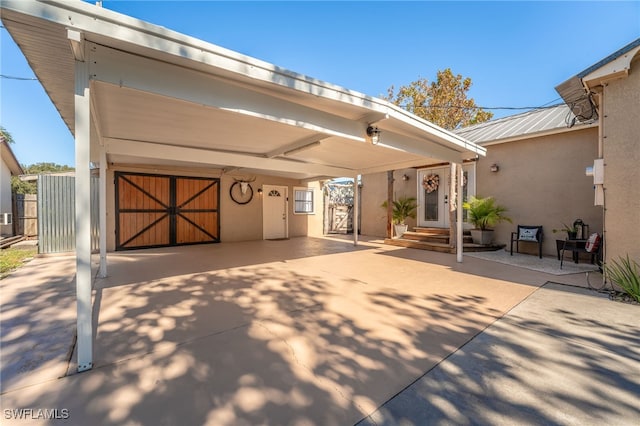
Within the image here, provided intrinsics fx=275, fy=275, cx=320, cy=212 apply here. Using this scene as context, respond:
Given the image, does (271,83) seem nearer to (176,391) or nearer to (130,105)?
(130,105)

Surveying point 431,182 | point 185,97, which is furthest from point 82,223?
point 431,182

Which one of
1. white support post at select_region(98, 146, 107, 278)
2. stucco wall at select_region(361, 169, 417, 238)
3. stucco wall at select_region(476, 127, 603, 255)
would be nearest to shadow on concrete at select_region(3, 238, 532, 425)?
white support post at select_region(98, 146, 107, 278)

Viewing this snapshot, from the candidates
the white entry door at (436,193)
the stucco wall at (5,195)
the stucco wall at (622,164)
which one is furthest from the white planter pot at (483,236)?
the stucco wall at (5,195)

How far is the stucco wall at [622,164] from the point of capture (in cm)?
375

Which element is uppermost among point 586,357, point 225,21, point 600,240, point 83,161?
point 225,21

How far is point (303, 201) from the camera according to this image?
11312 millimetres

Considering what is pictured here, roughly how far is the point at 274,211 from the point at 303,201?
1420 mm

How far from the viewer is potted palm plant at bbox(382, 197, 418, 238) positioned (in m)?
9.12

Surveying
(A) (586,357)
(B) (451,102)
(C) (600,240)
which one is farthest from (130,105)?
(B) (451,102)

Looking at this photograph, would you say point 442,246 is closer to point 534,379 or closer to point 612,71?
point 612,71

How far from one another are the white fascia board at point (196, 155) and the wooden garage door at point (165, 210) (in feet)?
10.1

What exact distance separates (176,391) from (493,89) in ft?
58.0

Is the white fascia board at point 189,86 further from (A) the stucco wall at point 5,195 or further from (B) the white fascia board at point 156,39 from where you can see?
(A) the stucco wall at point 5,195

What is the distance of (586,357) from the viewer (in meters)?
2.18
